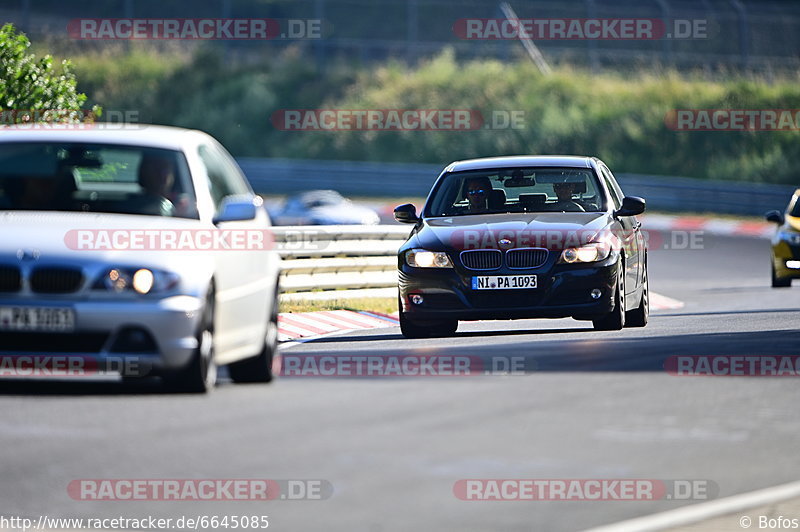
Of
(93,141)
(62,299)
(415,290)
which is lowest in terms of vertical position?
(415,290)

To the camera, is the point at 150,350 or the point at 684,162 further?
the point at 684,162

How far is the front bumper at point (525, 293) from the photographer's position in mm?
13781

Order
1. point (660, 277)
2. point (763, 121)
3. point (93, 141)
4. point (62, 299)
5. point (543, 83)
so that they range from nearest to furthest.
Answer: point (62, 299) → point (93, 141) → point (660, 277) → point (763, 121) → point (543, 83)

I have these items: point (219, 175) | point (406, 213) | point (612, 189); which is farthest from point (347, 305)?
point (219, 175)

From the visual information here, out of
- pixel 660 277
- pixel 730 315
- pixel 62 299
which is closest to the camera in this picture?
pixel 62 299

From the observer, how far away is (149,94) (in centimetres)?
5703

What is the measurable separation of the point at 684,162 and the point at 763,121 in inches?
106

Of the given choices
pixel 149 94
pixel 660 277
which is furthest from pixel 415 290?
pixel 149 94

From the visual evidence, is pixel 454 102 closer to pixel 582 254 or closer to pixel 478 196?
pixel 478 196

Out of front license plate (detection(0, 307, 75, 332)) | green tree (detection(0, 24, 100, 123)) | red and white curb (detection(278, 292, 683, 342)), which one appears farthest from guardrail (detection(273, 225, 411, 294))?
front license plate (detection(0, 307, 75, 332))

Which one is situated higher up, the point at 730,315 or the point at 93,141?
the point at 93,141

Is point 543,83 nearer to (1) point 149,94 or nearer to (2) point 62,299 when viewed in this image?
(1) point 149,94

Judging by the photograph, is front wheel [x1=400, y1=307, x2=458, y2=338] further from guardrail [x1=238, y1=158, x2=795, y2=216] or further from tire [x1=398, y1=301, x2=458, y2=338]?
guardrail [x1=238, y1=158, x2=795, y2=216]

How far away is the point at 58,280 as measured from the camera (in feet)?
24.5
